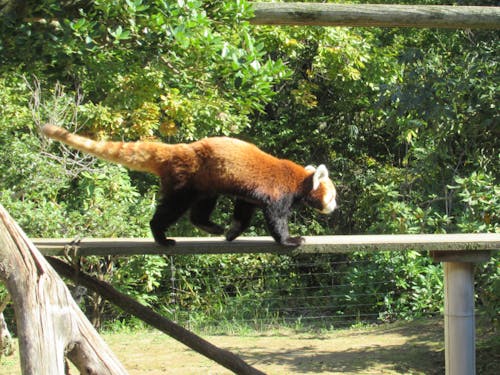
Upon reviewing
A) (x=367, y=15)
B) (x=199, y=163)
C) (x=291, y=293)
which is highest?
(x=367, y=15)

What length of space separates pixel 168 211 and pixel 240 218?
0.48m

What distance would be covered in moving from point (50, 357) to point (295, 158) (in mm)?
7315

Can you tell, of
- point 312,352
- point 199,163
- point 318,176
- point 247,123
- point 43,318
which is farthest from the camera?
point 247,123

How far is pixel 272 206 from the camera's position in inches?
130

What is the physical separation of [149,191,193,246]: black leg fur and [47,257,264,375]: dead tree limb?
0.36 m

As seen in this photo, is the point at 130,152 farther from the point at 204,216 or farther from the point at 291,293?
the point at 291,293

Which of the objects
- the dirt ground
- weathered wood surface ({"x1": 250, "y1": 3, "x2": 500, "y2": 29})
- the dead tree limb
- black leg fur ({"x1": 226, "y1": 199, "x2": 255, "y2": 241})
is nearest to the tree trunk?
the dead tree limb

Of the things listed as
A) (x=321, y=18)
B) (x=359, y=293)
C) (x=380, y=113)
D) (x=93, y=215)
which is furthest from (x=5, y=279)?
(x=380, y=113)

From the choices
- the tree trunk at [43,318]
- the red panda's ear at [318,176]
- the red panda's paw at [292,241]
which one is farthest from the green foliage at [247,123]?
the tree trunk at [43,318]

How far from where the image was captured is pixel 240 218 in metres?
3.58

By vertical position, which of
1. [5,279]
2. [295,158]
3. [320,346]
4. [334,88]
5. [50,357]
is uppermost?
[334,88]

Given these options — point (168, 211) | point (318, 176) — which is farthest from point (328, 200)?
point (168, 211)

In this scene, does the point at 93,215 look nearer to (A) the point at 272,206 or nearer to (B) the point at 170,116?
(B) the point at 170,116

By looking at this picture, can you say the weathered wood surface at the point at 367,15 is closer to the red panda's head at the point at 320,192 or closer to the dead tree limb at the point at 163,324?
the red panda's head at the point at 320,192
